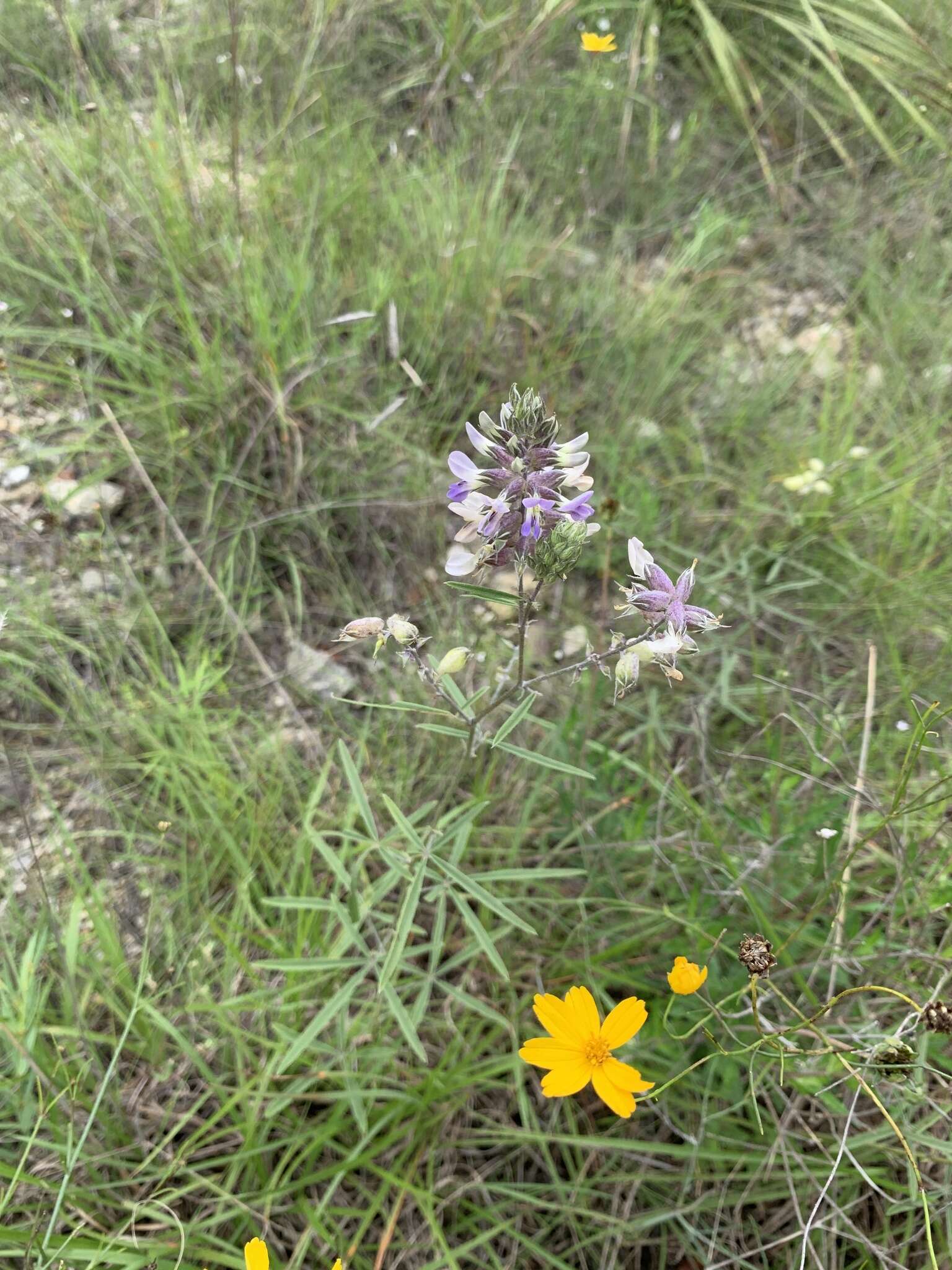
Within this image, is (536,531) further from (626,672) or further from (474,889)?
(474,889)

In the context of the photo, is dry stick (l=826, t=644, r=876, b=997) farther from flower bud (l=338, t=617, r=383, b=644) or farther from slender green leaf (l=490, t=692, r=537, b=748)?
flower bud (l=338, t=617, r=383, b=644)

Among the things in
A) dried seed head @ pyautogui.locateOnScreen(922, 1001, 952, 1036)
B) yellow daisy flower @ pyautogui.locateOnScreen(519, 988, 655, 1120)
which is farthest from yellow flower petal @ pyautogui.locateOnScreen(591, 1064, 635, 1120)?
dried seed head @ pyautogui.locateOnScreen(922, 1001, 952, 1036)

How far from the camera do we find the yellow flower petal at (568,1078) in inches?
47.3

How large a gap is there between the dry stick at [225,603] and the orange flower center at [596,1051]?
115 centimetres

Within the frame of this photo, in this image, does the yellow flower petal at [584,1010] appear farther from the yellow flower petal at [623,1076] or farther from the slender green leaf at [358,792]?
the slender green leaf at [358,792]

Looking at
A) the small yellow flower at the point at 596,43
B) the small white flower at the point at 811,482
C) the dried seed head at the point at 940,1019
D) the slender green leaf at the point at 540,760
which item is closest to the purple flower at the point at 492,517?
the slender green leaf at the point at 540,760

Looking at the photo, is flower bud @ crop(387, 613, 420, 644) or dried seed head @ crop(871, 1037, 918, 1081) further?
flower bud @ crop(387, 613, 420, 644)

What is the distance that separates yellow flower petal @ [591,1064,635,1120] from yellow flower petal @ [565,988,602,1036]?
59mm

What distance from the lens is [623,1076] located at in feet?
4.04

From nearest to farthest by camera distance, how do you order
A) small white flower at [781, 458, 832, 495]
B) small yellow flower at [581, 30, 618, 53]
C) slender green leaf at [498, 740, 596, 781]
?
slender green leaf at [498, 740, 596, 781] < small white flower at [781, 458, 832, 495] < small yellow flower at [581, 30, 618, 53]

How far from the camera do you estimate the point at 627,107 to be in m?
3.39

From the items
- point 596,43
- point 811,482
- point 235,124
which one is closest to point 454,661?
point 811,482

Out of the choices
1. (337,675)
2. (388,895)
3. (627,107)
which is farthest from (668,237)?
(388,895)

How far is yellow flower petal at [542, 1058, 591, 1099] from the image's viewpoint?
1200mm
